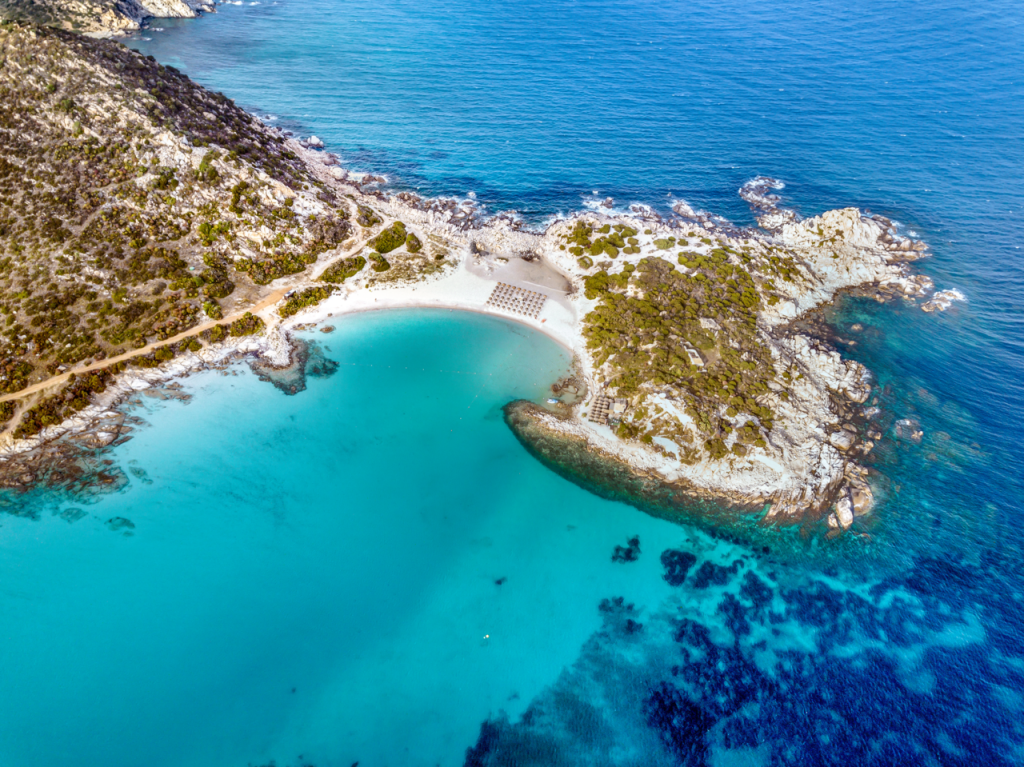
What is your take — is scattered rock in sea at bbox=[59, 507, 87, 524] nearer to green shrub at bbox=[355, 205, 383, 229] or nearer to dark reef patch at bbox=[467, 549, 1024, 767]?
dark reef patch at bbox=[467, 549, 1024, 767]

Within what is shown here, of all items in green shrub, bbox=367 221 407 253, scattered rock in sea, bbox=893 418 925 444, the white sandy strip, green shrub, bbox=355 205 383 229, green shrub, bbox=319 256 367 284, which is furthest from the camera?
green shrub, bbox=355 205 383 229

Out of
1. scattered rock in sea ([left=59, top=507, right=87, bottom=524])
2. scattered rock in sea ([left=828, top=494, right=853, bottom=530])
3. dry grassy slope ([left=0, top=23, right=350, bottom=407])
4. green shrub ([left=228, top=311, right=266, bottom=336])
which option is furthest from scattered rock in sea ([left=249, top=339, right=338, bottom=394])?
scattered rock in sea ([left=828, top=494, right=853, bottom=530])

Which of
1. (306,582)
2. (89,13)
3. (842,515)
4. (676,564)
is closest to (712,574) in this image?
(676,564)

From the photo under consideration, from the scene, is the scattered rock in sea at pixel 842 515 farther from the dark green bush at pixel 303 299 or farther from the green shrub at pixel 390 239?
the dark green bush at pixel 303 299

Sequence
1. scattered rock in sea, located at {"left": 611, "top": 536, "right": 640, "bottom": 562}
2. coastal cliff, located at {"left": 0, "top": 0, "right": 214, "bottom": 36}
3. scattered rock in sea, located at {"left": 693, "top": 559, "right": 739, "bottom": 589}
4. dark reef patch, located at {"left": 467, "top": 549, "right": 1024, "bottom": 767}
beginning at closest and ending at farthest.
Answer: dark reef patch, located at {"left": 467, "top": 549, "right": 1024, "bottom": 767} → scattered rock in sea, located at {"left": 693, "top": 559, "right": 739, "bottom": 589} → scattered rock in sea, located at {"left": 611, "top": 536, "right": 640, "bottom": 562} → coastal cliff, located at {"left": 0, "top": 0, "right": 214, "bottom": 36}

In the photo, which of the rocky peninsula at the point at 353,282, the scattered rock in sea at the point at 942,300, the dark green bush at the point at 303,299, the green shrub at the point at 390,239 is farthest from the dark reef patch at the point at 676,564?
the scattered rock in sea at the point at 942,300

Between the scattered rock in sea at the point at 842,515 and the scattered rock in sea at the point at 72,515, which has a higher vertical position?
the scattered rock in sea at the point at 842,515

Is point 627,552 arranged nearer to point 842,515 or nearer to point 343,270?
point 842,515
